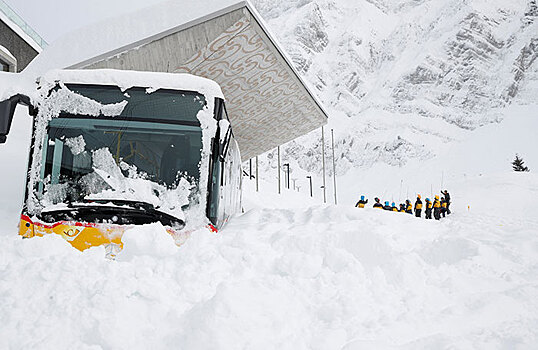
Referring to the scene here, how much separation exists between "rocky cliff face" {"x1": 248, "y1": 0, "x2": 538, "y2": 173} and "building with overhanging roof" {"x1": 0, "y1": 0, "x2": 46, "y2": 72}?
71827mm

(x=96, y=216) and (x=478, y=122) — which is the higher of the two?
(x=478, y=122)

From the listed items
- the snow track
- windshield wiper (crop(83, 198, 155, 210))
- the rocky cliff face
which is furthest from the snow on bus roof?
the rocky cliff face

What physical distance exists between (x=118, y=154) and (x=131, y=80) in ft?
2.98

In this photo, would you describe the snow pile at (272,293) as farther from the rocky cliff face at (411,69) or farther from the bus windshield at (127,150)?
the rocky cliff face at (411,69)

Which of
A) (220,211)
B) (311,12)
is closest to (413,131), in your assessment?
(311,12)

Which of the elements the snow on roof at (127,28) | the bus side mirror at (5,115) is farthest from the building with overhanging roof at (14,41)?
the bus side mirror at (5,115)

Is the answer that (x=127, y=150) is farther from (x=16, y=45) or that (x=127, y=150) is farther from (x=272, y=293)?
(x=16, y=45)

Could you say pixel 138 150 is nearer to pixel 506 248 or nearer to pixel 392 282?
Answer: pixel 392 282

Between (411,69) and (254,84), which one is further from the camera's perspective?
(411,69)

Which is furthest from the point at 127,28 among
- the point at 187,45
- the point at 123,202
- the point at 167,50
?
the point at 123,202

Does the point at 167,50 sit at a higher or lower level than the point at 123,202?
higher

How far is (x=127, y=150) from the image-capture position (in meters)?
4.64

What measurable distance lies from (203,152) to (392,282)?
2.41 meters

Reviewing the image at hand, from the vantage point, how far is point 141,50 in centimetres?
1003
